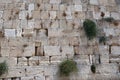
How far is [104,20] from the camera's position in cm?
853

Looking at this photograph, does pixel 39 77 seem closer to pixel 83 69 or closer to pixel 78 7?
pixel 83 69

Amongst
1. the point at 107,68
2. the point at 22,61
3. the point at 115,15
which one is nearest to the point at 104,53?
the point at 107,68

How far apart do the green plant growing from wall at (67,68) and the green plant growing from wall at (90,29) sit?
1124 millimetres

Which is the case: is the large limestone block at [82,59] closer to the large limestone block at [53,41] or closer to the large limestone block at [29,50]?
the large limestone block at [53,41]

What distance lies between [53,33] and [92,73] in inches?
70.0

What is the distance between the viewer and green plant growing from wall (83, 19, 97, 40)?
26.6 feet

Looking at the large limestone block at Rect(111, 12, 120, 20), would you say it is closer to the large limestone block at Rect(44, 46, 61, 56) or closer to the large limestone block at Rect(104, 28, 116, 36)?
the large limestone block at Rect(104, 28, 116, 36)

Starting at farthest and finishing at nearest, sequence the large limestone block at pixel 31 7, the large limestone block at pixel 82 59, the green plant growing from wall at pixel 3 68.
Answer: the large limestone block at pixel 31 7 → the large limestone block at pixel 82 59 → the green plant growing from wall at pixel 3 68

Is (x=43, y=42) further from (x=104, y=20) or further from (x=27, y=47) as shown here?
(x=104, y=20)

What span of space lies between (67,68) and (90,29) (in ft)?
5.16

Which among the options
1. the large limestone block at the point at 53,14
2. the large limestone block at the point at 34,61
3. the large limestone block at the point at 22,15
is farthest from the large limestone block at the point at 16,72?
the large limestone block at the point at 53,14

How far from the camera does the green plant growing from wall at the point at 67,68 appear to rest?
24.6 feet

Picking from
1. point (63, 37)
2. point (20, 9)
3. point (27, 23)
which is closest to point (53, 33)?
point (63, 37)

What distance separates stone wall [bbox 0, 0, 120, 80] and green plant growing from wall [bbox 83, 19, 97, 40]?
0.44ft
